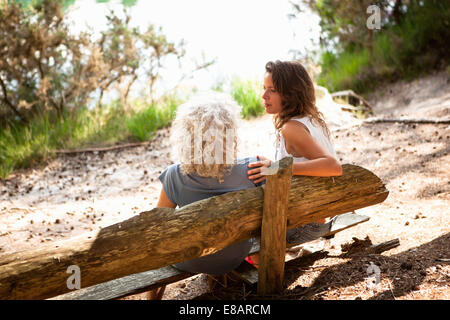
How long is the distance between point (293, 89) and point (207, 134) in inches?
34.8

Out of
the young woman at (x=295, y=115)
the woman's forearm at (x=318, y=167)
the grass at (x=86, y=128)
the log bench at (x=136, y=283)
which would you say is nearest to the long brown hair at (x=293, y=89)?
the young woman at (x=295, y=115)

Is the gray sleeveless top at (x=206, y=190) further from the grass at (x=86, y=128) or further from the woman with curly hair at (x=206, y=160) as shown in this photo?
the grass at (x=86, y=128)

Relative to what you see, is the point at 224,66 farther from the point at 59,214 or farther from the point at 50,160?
the point at 59,214

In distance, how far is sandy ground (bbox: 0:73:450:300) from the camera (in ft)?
8.82

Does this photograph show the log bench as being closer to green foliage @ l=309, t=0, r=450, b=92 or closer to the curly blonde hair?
the curly blonde hair

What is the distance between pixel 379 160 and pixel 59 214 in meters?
4.13

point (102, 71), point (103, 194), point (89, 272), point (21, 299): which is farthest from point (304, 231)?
A: point (102, 71)

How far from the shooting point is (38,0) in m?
7.92

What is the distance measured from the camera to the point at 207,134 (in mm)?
2355

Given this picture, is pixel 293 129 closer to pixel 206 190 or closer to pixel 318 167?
pixel 318 167

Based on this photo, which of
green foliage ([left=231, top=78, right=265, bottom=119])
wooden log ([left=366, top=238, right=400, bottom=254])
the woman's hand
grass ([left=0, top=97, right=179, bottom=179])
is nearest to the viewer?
the woman's hand

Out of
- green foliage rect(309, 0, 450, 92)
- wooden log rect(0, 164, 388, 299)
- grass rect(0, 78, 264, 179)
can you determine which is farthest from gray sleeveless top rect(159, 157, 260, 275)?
green foliage rect(309, 0, 450, 92)

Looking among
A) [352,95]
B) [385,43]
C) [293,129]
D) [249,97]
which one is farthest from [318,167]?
[385,43]

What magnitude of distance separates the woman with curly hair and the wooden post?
229 mm
